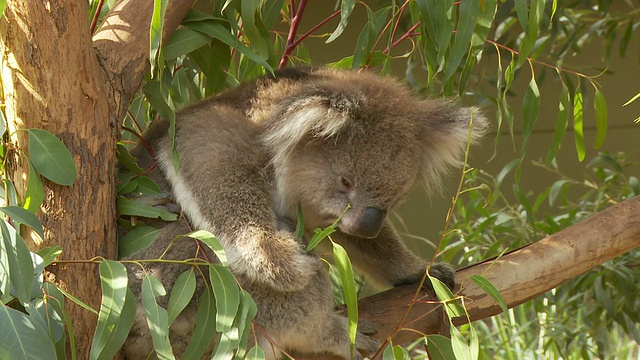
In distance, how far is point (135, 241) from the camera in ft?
6.23

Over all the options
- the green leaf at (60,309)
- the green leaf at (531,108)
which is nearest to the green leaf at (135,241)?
the green leaf at (60,309)

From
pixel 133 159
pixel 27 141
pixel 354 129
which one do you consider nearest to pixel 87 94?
pixel 27 141

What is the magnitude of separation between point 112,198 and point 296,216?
617mm

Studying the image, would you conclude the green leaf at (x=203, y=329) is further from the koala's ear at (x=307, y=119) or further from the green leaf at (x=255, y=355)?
the koala's ear at (x=307, y=119)

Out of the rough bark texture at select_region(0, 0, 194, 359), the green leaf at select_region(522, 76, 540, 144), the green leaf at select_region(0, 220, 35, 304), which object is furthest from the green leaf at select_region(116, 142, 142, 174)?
the green leaf at select_region(522, 76, 540, 144)

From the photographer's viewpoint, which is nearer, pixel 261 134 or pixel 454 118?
pixel 261 134

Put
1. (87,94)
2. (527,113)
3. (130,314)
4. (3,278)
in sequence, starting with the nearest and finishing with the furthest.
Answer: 1. (3,278)
2. (130,314)
3. (87,94)
4. (527,113)

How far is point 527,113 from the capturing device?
2201 mm

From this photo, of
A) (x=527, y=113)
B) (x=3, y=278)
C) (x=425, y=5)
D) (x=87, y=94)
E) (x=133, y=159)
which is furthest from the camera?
(x=527, y=113)

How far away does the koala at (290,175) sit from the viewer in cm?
197

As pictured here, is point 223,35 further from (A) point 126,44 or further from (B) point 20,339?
(B) point 20,339

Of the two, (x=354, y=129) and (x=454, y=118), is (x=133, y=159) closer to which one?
(x=354, y=129)

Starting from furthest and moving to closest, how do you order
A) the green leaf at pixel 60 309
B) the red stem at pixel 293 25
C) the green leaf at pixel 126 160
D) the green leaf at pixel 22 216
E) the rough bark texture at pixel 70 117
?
the red stem at pixel 293 25
the green leaf at pixel 126 160
the rough bark texture at pixel 70 117
the green leaf at pixel 60 309
the green leaf at pixel 22 216

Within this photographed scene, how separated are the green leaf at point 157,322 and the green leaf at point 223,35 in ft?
2.13
